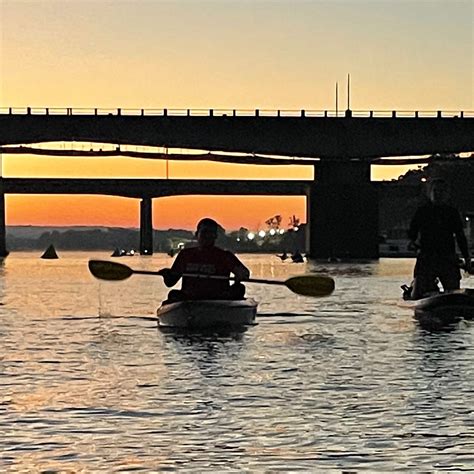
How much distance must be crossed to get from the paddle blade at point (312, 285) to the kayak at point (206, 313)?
1307 mm

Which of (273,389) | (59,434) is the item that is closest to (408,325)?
(273,389)

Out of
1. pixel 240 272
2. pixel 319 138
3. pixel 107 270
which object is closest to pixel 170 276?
pixel 240 272

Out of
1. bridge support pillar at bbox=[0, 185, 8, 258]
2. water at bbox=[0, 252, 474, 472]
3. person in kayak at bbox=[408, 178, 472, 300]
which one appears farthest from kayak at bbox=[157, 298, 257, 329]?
bridge support pillar at bbox=[0, 185, 8, 258]

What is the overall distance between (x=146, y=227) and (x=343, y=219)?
49223 mm

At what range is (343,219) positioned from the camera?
10769cm

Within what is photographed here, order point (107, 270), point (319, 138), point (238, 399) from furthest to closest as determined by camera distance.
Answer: point (319, 138), point (107, 270), point (238, 399)

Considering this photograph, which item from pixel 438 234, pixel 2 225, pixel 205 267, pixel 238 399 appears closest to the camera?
pixel 238 399

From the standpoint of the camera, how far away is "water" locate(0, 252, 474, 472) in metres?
10.0

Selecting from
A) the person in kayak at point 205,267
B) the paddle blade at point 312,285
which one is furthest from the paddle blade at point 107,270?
the person in kayak at point 205,267

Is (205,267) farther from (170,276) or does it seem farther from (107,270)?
(107,270)

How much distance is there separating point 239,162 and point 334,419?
323 ft

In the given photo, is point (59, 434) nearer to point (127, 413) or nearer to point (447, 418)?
point (127, 413)

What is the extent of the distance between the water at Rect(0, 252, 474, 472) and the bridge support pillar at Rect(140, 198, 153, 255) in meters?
127

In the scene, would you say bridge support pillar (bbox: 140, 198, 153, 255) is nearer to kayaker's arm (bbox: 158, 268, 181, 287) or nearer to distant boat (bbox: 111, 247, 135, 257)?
distant boat (bbox: 111, 247, 135, 257)
